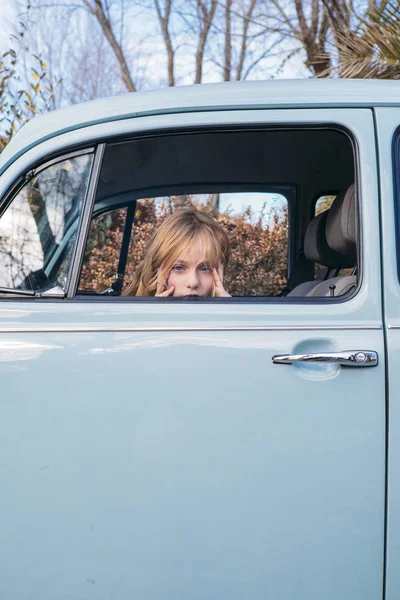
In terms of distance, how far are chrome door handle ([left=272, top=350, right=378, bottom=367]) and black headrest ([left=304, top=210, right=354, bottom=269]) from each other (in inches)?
39.4

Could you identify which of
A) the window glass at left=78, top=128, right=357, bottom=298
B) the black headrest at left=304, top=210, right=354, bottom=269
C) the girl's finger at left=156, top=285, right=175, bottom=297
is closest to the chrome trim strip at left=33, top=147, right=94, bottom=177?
the window glass at left=78, top=128, right=357, bottom=298

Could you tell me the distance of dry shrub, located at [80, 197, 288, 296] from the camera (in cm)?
333

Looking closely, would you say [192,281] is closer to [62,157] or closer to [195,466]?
[62,157]

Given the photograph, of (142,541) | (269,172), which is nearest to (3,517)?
(142,541)

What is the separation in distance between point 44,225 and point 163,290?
0.57 m

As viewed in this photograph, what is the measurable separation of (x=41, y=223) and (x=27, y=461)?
1062mm

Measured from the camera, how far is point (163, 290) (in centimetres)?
227

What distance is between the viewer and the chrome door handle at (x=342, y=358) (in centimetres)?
165

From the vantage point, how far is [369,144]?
5.80 ft

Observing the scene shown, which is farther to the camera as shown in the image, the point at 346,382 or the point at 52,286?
the point at 52,286

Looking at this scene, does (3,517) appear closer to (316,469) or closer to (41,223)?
(316,469)

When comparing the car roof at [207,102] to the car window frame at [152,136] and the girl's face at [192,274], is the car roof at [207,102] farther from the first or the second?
the girl's face at [192,274]

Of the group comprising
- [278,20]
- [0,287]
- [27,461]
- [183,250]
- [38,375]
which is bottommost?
[27,461]

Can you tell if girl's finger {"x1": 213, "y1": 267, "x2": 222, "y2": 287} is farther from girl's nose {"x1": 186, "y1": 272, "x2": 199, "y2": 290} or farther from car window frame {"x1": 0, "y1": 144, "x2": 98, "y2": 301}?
car window frame {"x1": 0, "y1": 144, "x2": 98, "y2": 301}
